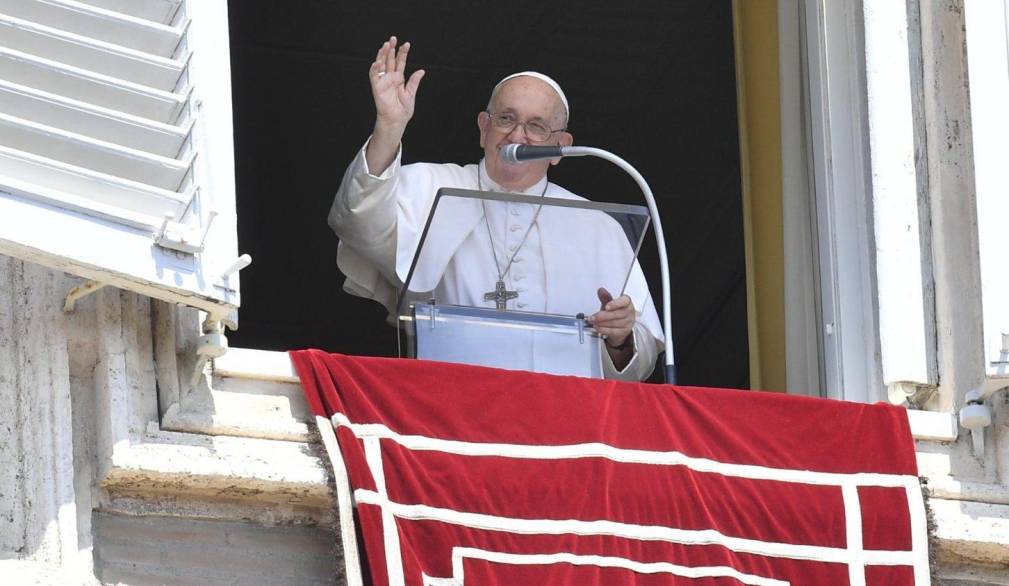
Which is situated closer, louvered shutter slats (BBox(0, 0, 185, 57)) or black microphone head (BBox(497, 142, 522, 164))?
louvered shutter slats (BBox(0, 0, 185, 57))

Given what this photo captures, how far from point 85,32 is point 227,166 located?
1.22ft

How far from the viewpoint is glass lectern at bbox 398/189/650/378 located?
5.68 meters

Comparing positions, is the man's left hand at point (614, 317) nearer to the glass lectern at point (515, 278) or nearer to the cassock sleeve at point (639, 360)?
the glass lectern at point (515, 278)

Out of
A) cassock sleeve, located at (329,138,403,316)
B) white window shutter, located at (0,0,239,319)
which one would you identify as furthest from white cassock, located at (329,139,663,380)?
white window shutter, located at (0,0,239,319)

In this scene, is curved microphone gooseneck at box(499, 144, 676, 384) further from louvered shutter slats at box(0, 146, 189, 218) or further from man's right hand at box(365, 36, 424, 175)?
louvered shutter slats at box(0, 146, 189, 218)

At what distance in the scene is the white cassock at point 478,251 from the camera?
19.3 ft

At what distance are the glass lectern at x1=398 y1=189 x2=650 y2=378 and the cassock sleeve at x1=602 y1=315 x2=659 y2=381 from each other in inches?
5.5

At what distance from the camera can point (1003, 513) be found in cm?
558

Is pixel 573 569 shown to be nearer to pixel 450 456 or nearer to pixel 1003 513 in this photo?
pixel 450 456

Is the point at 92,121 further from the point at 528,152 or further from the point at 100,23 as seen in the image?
the point at 528,152

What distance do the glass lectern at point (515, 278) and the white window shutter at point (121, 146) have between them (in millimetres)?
650

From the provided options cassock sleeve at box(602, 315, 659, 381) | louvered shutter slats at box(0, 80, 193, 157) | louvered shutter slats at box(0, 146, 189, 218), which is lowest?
cassock sleeve at box(602, 315, 659, 381)

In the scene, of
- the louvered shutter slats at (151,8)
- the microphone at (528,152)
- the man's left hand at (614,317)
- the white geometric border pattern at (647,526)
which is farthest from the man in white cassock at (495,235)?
the louvered shutter slats at (151,8)

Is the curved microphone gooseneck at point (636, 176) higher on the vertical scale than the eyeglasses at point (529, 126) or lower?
lower
